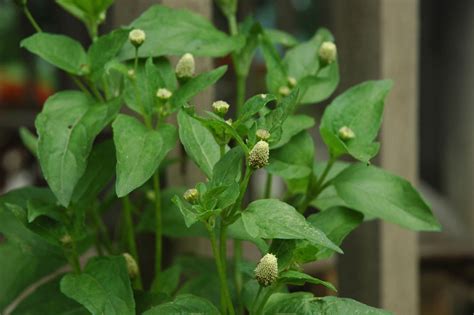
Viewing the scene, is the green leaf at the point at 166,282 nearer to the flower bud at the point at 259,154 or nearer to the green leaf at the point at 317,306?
the green leaf at the point at 317,306

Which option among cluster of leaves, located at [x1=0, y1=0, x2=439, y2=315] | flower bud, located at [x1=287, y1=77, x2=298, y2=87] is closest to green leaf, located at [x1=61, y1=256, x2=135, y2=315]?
cluster of leaves, located at [x1=0, y1=0, x2=439, y2=315]

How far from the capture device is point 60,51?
3.02 ft

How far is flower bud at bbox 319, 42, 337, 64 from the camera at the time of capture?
93 centimetres

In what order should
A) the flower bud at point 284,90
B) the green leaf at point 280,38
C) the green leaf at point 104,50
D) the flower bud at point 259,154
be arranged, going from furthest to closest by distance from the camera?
1. the green leaf at point 280,38
2. the flower bud at point 284,90
3. the green leaf at point 104,50
4. the flower bud at point 259,154

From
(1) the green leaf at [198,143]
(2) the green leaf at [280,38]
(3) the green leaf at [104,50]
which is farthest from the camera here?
(2) the green leaf at [280,38]

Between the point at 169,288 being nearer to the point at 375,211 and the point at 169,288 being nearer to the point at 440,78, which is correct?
the point at 375,211

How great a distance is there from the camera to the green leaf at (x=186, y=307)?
73cm

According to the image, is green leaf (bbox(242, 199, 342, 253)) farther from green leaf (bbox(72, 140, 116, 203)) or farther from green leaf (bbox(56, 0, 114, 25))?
green leaf (bbox(56, 0, 114, 25))

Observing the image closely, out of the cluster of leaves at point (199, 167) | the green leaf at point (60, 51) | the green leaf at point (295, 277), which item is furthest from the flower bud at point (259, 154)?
the green leaf at point (60, 51)

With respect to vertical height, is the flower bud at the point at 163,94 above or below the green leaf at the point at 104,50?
below

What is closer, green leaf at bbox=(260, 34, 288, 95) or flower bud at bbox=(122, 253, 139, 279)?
flower bud at bbox=(122, 253, 139, 279)

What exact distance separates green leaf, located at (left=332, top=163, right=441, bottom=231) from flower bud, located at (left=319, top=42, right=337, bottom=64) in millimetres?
132

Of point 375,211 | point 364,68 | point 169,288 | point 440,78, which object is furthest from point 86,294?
point 440,78

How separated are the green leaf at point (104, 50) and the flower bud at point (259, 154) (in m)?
0.27
